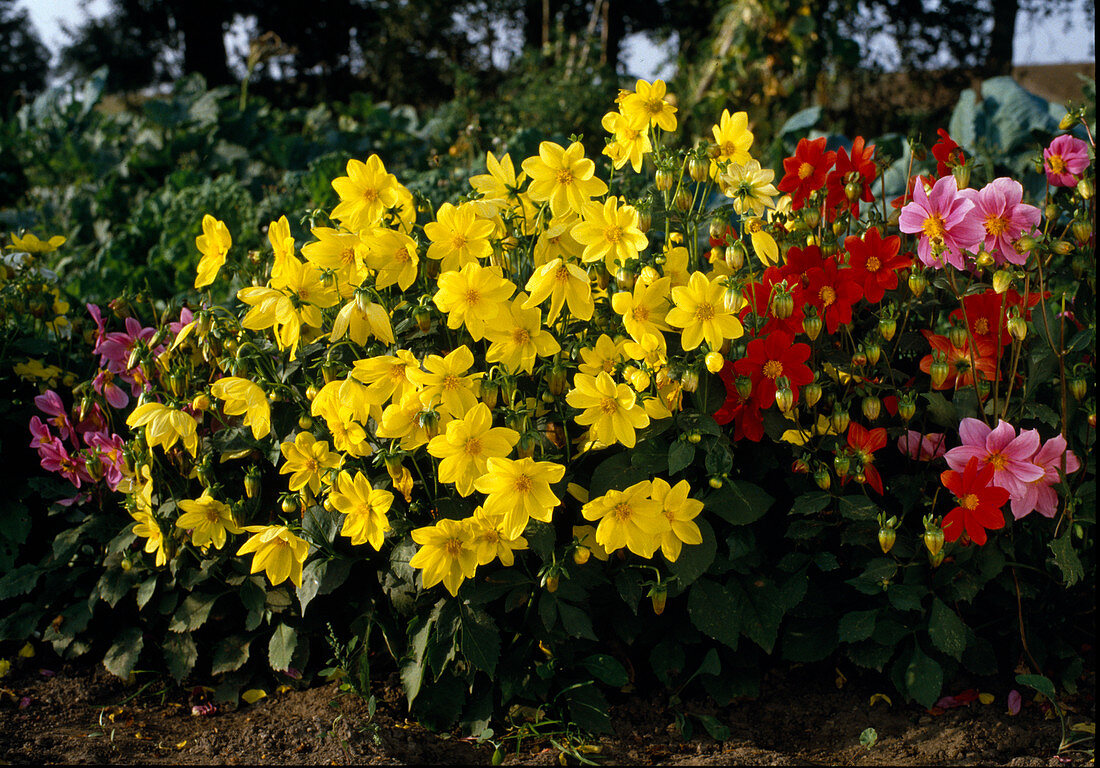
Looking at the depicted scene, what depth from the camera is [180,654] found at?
79.8 inches

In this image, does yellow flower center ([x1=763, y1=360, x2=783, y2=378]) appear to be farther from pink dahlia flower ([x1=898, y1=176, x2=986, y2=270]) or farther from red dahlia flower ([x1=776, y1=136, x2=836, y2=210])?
red dahlia flower ([x1=776, y1=136, x2=836, y2=210])

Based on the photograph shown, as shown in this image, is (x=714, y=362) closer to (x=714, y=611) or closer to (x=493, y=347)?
(x=493, y=347)

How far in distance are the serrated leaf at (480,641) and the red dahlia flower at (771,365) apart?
0.69 m

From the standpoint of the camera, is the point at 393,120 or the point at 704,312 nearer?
the point at 704,312

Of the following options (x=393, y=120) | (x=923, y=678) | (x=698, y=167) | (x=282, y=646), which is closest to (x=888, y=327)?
(x=698, y=167)

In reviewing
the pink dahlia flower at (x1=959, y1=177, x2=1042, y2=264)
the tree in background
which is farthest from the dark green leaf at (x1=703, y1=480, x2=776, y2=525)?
the tree in background

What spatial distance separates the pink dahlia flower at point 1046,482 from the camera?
1.63 meters

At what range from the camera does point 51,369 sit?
2.25m

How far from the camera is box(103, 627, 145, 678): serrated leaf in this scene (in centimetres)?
202

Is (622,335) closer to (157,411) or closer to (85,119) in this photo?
(157,411)

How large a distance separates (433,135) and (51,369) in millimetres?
4456

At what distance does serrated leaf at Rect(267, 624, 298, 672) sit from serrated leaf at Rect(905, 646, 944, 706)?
1.32 m

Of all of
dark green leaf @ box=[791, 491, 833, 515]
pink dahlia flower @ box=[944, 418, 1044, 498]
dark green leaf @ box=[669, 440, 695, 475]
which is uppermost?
dark green leaf @ box=[669, 440, 695, 475]

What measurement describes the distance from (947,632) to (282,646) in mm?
1403
